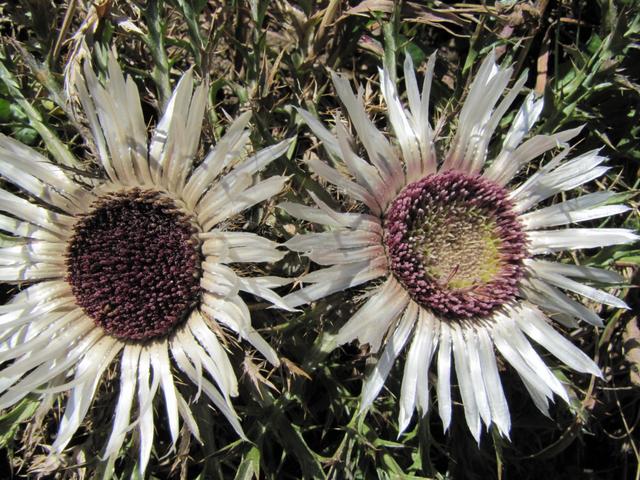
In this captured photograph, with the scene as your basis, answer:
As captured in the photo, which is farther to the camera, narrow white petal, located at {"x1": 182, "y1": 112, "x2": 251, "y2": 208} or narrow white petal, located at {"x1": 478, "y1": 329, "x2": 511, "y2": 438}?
narrow white petal, located at {"x1": 478, "y1": 329, "x2": 511, "y2": 438}

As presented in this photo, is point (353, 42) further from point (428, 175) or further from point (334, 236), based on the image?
point (334, 236)

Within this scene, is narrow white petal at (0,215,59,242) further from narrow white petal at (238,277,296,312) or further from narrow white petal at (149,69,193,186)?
narrow white petal at (238,277,296,312)

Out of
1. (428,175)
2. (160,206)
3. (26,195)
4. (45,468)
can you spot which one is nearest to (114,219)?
(160,206)

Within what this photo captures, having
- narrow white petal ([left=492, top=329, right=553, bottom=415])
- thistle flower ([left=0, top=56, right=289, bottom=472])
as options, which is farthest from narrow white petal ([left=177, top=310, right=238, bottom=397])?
narrow white petal ([left=492, top=329, right=553, bottom=415])

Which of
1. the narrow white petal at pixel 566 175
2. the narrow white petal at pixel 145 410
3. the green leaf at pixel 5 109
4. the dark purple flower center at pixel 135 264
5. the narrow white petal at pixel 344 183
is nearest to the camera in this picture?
the narrow white petal at pixel 344 183

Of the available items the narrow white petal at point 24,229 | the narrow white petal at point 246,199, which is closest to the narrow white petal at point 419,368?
the narrow white petal at point 246,199

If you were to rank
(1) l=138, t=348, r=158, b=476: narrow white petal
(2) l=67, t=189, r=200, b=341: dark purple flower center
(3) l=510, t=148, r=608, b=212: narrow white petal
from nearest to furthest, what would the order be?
1. (1) l=138, t=348, r=158, b=476: narrow white petal
2. (2) l=67, t=189, r=200, b=341: dark purple flower center
3. (3) l=510, t=148, r=608, b=212: narrow white petal

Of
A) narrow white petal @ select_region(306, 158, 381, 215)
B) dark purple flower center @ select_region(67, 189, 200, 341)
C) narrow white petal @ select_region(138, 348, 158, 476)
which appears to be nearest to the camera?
narrow white petal @ select_region(306, 158, 381, 215)

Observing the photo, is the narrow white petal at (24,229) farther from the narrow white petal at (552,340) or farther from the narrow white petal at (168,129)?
the narrow white petal at (552,340)

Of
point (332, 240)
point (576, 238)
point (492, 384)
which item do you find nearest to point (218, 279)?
point (332, 240)

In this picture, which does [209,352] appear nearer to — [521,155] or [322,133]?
[322,133]
